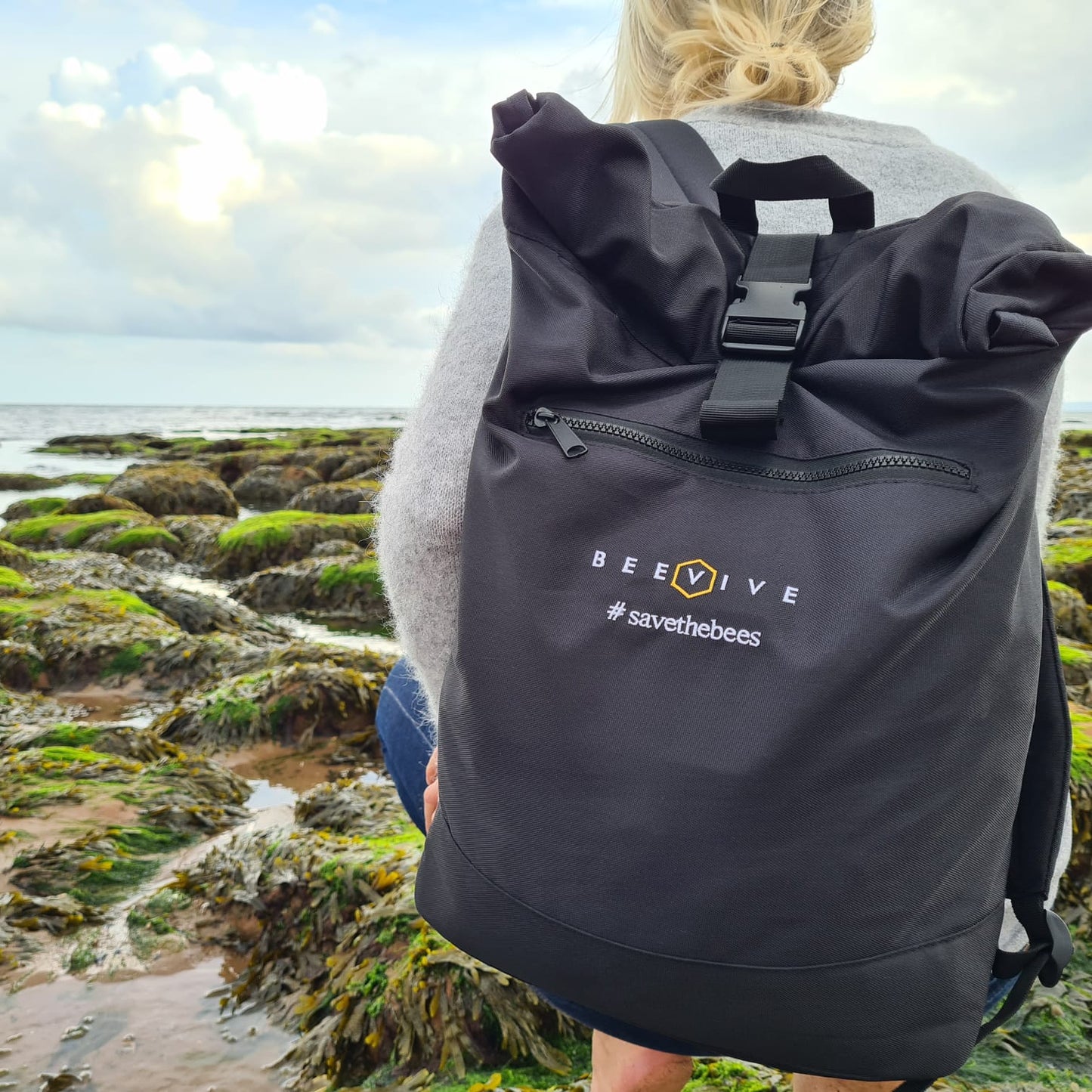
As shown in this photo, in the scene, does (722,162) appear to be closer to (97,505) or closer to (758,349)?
(758,349)

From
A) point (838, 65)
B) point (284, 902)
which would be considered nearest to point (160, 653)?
point (284, 902)

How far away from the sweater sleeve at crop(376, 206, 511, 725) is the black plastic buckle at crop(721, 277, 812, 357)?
394mm

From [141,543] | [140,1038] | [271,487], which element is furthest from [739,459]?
[271,487]

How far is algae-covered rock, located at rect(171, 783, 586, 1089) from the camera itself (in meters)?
2.64

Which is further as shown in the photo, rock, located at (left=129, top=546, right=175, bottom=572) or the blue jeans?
rock, located at (left=129, top=546, right=175, bottom=572)

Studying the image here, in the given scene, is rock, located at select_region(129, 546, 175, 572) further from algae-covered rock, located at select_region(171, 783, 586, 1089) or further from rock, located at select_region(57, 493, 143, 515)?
algae-covered rock, located at select_region(171, 783, 586, 1089)

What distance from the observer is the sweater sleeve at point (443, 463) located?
1.51m

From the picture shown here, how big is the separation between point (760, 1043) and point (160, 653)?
661 centimetres

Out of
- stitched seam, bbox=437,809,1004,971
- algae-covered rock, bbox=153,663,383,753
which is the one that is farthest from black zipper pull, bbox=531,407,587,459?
algae-covered rock, bbox=153,663,383,753

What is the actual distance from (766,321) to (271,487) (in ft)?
67.8

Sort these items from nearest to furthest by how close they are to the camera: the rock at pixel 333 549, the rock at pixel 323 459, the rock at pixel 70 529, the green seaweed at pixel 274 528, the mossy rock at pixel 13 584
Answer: the mossy rock at pixel 13 584
the rock at pixel 333 549
the green seaweed at pixel 274 528
the rock at pixel 70 529
the rock at pixel 323 459

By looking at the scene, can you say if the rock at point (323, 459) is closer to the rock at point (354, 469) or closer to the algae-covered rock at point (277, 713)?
the rock at point (354, 469)

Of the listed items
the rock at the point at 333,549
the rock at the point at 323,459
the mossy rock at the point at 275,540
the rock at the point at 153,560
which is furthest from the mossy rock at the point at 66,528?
the rock at the point at 323,459

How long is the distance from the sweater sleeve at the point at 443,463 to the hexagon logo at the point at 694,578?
1.50ft
